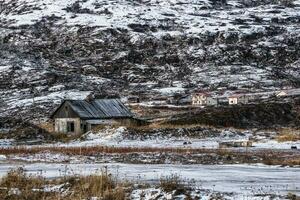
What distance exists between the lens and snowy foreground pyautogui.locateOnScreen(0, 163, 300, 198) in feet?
57.4

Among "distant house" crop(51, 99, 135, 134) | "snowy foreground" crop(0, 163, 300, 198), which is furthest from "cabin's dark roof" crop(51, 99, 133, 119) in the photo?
"snowy foreground" crop(0, 163, 300, 198)

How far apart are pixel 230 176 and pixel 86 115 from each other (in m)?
50.8

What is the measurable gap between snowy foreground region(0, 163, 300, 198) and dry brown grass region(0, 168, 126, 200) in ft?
5.92

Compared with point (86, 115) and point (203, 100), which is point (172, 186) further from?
point (203, 100)

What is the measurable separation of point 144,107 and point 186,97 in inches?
1283

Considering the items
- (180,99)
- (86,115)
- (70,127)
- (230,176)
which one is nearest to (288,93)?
(180,99)

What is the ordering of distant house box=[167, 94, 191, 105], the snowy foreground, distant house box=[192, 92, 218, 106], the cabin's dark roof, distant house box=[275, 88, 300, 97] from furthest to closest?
distant house box=[167, 94, 191, 105]
distant house box=[192, 92, 218, 106]
distant house box=[275, 88, 300, 97]
the cabin's dark roof
the snowy foreground

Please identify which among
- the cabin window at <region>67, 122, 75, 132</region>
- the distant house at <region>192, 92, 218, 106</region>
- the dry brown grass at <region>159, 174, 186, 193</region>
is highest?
the dry brown grass at <region>159, 174, 186, 193</region>

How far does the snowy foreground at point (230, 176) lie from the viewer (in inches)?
688

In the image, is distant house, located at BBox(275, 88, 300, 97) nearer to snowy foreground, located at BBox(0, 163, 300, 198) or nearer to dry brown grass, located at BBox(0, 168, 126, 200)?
snowy foreground, located at BBox(0, 163, 300, 198)

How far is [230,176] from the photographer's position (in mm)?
21469

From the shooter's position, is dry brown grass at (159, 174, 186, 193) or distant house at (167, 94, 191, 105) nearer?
dry brown grass at (159, 174, 186, 193)

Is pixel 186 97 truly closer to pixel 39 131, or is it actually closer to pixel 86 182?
pixel 39 131

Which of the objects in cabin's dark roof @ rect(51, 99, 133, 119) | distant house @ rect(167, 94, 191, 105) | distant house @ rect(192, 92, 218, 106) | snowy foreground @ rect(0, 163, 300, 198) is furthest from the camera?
distant house @ rect(167, 94, 191, 105)
